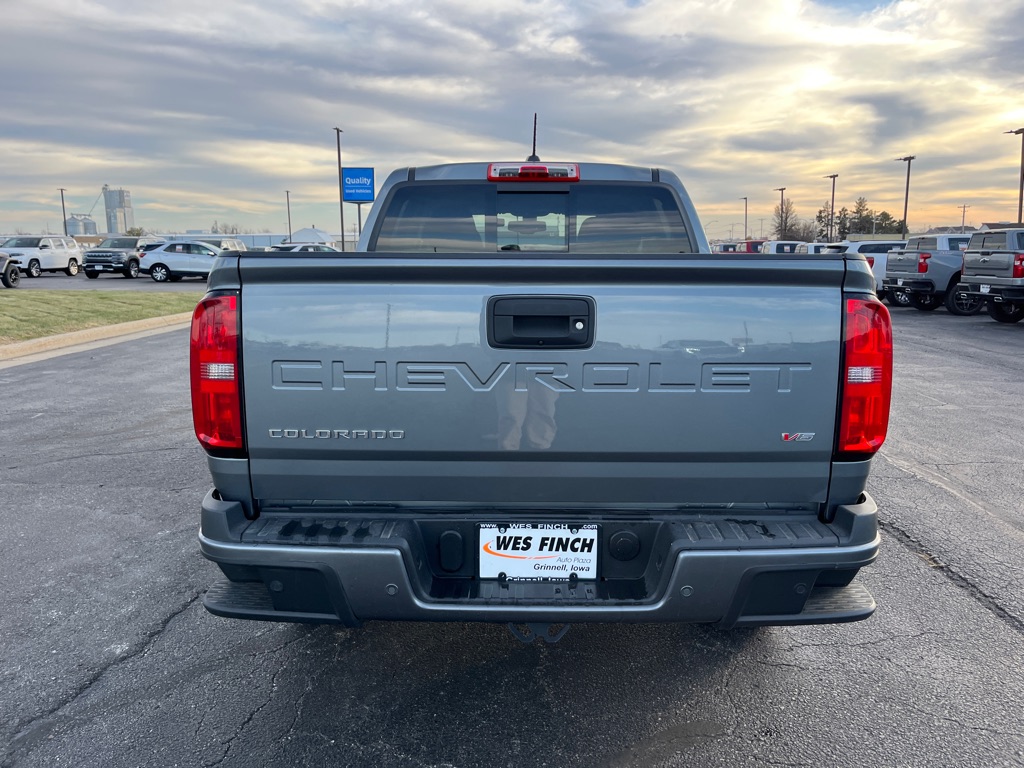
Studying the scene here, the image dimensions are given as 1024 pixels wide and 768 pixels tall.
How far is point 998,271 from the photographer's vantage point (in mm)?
16703

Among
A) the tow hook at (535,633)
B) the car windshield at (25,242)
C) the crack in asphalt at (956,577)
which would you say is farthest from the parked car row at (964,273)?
the car windshield at (25,242)

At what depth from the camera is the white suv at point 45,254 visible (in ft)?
115

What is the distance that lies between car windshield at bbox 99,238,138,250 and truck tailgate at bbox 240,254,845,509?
40928 mm

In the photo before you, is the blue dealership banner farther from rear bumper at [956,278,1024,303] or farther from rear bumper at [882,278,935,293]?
rear bumper at [956,278,1024,303]

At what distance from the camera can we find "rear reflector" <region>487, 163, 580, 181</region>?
3.82 meters

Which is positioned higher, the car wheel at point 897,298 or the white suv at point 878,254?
the white suv at point 878,254

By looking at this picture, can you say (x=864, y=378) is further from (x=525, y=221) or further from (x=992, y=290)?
(x=992, y=290)

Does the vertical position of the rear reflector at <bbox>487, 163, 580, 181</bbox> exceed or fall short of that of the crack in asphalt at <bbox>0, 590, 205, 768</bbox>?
it exceeds it

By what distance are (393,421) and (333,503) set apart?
0.41 metres

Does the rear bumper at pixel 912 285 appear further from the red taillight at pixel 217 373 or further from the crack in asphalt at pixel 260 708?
the red taillight at pixel 217 373

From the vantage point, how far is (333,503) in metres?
2.61

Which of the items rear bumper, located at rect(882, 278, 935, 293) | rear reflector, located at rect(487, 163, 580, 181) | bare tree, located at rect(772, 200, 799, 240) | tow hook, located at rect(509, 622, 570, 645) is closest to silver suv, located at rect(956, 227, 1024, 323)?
rear bumper, located at rect(882, 278, 935, 293)

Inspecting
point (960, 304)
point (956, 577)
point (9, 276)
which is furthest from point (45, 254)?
point (956, 577)

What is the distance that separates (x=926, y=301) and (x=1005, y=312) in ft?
12.2
